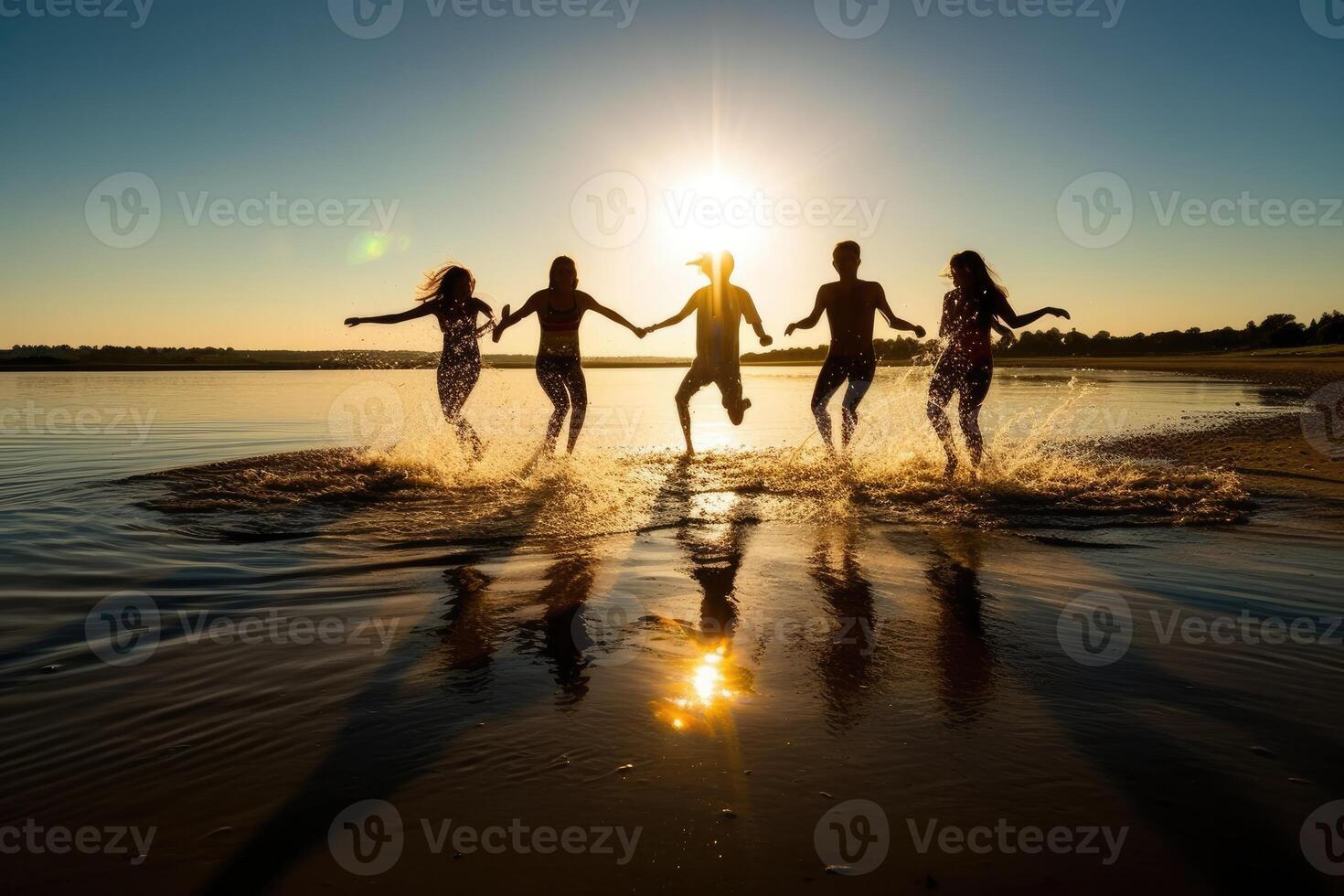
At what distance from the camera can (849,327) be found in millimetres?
9875

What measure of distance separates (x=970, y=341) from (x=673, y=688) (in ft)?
→ 24.0

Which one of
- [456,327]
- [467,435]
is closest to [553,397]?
[467,435]

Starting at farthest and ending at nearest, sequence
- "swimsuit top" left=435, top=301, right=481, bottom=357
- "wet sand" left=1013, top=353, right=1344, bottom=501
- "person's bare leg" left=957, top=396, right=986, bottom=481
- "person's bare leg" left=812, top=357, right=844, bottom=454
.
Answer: "person's bare leg" left=812, top=357, right=844, bottom=454, "swimsuit top" left=435, top=301, right=481, bottom=357, "person's bare leg" left=957, top=396, right=986, bottom=481, "wet sand" left=1013, top=353, right=1344, bottom=501

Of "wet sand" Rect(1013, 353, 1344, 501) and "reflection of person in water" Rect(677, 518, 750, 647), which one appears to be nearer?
"reflection of person in water" Rect(677, 518, 750, 647)

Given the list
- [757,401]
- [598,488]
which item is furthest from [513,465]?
[757,401]

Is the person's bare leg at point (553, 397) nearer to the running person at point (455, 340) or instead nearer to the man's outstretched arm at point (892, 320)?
the running person at point (455, 340)

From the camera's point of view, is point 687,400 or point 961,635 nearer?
point 961,635

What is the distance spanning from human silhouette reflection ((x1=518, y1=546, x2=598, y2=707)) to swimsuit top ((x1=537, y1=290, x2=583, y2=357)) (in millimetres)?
5224

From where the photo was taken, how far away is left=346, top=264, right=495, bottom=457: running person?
9.80 meters

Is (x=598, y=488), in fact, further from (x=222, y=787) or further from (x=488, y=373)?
(x=222, y=787)

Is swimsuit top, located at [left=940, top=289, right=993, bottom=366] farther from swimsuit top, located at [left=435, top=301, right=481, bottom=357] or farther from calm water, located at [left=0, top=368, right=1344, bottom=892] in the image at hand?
swimsuit top, located at [left=435, top=301, right=481, bottom=357]

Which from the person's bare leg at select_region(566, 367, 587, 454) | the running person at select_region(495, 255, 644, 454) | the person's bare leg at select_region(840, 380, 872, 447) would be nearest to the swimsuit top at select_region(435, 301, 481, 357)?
the running person at select_region(495, 255, 644, 454)

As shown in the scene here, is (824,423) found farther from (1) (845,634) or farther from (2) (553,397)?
(1) (845,634)

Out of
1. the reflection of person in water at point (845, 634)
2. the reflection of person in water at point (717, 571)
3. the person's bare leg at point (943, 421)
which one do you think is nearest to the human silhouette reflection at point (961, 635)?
the reflection of person in water at point (845, 634)
